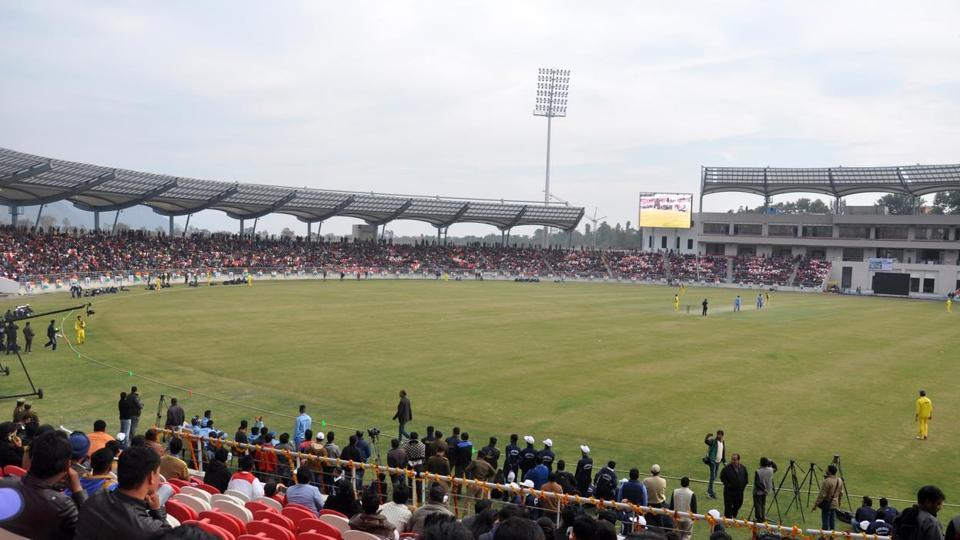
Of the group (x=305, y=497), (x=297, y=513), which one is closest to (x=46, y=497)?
(x=297, y=513)

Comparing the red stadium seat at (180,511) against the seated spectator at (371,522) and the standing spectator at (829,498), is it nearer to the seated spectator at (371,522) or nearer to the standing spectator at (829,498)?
the seated spectator at (371,522)

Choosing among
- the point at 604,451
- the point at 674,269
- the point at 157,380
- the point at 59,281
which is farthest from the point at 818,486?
the point at 674,269

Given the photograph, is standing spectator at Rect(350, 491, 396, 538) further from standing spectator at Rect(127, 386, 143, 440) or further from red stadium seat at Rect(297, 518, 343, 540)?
standing spectator at Rect(127, 386, 143, 440)

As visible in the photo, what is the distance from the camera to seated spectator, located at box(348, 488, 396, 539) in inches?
270

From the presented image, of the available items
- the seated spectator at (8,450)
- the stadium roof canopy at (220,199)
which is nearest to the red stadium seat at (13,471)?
the seated spectator at (8,450)

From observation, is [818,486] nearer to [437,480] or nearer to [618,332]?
[437,480]

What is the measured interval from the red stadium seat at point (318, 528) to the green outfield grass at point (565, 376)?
8769 mm

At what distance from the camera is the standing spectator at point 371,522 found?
22.5 ft

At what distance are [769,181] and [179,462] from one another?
10899cm

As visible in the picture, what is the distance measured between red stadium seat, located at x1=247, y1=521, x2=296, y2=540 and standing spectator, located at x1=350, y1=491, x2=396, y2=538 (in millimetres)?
665

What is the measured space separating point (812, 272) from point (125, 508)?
97757 mm

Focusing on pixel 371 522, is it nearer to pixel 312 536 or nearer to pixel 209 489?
pixel 312 536

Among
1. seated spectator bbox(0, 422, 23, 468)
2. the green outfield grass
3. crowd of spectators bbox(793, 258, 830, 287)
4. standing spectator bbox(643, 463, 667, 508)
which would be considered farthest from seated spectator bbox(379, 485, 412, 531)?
crowd of spectators bbox(793, 258, 830, 287)

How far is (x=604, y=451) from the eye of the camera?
15883mm
